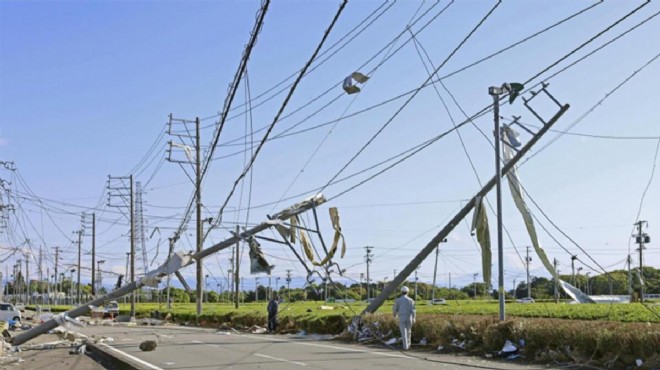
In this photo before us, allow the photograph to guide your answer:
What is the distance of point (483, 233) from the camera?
73.6 ft

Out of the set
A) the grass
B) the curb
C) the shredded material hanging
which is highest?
the shredded material hanging

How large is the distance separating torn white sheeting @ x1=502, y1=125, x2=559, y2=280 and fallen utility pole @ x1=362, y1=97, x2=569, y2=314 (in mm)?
210

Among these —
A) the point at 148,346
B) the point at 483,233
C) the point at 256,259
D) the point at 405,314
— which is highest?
the point at 483,233

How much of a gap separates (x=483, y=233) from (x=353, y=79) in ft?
38.4

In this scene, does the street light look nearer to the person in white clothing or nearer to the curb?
the person in white clothing

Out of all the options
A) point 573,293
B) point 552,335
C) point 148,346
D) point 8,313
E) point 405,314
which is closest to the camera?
point 552,335

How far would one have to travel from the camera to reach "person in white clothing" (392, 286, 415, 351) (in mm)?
19422

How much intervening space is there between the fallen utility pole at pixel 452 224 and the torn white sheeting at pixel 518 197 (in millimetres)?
210

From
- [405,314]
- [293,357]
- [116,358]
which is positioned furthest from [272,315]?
[293,357]

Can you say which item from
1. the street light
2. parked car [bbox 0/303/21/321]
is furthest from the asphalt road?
parked car [bbox 0/303/21/321]

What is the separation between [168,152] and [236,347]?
84.6 feet

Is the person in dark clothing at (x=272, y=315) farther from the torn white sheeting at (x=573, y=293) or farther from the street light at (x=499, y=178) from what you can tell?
the torn white sheeting at (x=573, y=293)

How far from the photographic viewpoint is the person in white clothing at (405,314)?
63.7 ft

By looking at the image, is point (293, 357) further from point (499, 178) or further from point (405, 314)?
point (499, 178)
